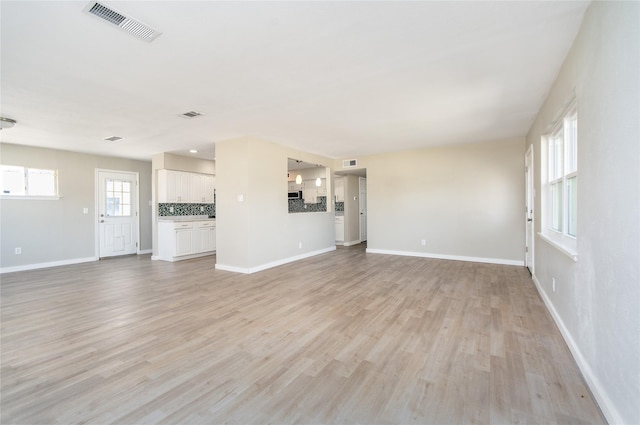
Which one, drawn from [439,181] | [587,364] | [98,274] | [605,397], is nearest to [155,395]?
[605,397]

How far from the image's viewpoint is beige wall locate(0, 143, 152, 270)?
5.56 meters

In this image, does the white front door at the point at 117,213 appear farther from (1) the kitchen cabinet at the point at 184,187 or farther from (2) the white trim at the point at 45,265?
(1) the kitchen cabinet at the point at 184,187

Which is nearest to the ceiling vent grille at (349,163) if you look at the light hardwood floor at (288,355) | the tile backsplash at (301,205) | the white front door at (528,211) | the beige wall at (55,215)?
the tile backsplash at (301,205)

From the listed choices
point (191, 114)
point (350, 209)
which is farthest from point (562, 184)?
point (350, 209)

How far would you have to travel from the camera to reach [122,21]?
6.48 ft

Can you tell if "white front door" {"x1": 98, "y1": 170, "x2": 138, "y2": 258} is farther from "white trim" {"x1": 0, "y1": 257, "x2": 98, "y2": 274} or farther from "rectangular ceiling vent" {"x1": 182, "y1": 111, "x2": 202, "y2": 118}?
"rectangular ceiling vent" {"x1": 182, "y1": 111, "x2": 202, "y2": 118}

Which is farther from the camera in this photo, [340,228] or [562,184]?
[340,228]

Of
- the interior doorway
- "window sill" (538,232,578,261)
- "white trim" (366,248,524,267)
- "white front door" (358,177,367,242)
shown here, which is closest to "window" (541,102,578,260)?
"window sill" (538,232,578,261)

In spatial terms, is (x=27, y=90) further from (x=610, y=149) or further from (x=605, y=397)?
(x=605, y=397)

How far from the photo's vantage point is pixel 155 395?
1781 millimetres

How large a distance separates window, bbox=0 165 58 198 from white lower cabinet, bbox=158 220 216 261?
227 centimetres

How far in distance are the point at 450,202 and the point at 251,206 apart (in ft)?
13.8

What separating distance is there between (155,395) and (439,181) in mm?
6063

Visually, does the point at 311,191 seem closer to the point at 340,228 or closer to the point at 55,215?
the point at 340,228
